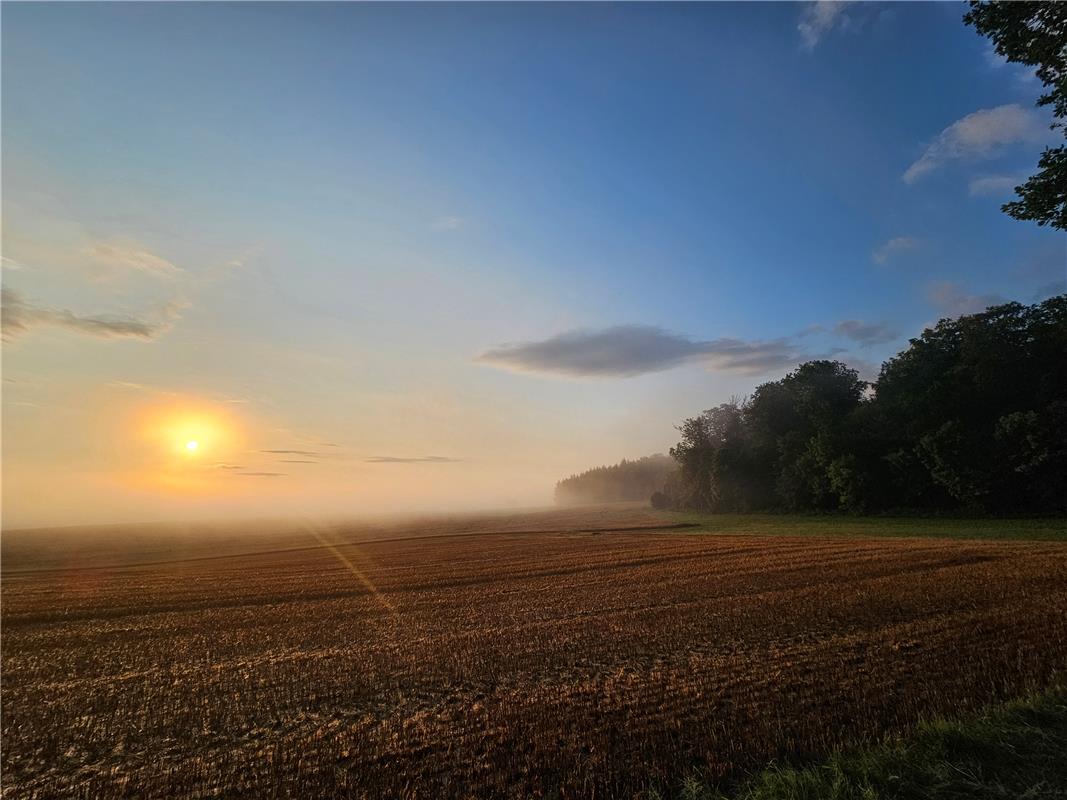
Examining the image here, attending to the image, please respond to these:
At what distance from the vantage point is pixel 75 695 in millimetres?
11328

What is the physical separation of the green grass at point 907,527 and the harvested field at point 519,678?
11192 mm

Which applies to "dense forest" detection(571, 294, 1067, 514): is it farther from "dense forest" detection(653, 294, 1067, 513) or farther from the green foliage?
the green foliage

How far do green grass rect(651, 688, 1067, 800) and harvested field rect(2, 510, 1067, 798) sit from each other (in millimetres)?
521

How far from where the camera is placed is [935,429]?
45.7 meters

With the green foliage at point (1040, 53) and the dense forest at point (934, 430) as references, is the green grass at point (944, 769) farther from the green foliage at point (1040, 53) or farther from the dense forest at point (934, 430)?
the dense forest at point (934, 430)

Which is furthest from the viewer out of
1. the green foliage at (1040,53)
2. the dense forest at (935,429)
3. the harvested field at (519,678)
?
the dense forest at (935,429)

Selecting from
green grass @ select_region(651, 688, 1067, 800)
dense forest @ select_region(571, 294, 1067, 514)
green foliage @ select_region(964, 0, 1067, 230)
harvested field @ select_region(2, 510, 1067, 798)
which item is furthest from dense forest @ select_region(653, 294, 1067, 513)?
green grass @ select_region(651, 688, 1067, 800)

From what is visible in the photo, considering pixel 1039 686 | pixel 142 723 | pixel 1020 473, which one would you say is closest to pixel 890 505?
pixel 1020 473

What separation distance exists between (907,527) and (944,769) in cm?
4120

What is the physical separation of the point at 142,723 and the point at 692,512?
78.9 meters

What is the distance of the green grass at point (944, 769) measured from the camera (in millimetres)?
5551

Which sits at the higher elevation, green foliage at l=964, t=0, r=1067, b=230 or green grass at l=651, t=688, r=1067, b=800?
green foliage at l=964, t=0, r=1067, b=230

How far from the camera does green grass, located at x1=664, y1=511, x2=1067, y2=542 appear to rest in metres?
31.1

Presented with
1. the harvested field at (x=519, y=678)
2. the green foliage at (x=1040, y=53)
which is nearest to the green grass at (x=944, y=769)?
the harvested field at (x=519, y=678)
